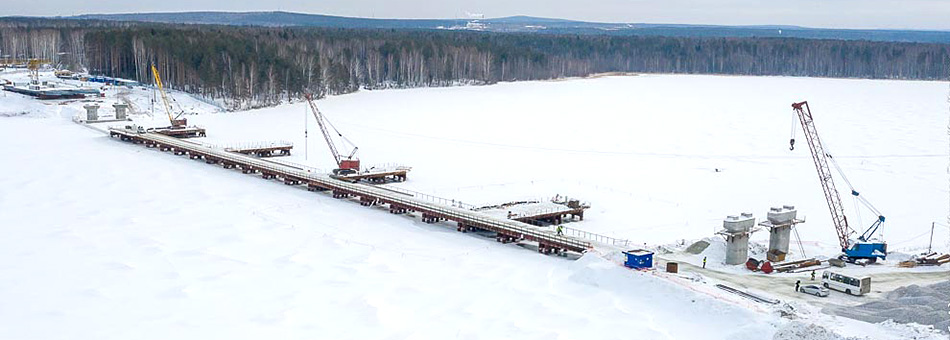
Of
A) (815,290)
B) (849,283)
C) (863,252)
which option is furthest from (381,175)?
(849,283)

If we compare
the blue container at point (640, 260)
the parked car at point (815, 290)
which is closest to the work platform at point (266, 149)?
the blue container at point (640, 260)

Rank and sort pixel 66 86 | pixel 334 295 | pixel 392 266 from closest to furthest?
pixel 334 295
pixel 392 266
pixel 66 86

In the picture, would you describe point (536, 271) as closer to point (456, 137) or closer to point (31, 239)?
point (31, 239)

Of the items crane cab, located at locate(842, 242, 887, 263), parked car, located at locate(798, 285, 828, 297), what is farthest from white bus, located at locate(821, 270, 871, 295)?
crane cab, located at locate(842, 242, 887, 263)

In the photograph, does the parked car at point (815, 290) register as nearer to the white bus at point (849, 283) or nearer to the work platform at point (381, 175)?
the white bus at point (849, 283)

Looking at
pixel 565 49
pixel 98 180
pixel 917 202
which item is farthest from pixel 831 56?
pixel 98 180

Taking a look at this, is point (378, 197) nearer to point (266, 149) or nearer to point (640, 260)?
point (640, 260)
